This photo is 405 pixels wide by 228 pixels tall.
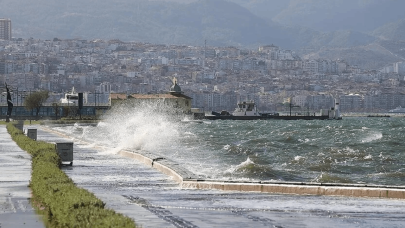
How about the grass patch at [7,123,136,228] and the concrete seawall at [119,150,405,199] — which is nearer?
the grass patch at [7,123,136,228]

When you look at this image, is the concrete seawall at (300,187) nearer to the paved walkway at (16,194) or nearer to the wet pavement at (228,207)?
the wet pavement at (228,207)

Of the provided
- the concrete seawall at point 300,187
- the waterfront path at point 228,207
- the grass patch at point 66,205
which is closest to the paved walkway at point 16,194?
the grass patch at point 66,205

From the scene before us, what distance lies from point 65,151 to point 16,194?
27.7 ft

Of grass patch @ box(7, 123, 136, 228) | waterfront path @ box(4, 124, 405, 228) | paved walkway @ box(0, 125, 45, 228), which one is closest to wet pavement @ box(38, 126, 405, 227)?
waterfront path @ box(4, 124, 405, 228)

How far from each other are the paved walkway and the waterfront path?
1.32 meters

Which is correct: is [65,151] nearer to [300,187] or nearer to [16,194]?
[16,194]

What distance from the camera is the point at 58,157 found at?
24.5 meters

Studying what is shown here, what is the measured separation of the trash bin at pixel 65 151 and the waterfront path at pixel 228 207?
4.14 meters

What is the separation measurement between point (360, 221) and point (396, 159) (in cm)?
2363

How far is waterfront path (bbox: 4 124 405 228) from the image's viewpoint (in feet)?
45.3

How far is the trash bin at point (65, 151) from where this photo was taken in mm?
25656

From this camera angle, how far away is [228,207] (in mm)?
15734

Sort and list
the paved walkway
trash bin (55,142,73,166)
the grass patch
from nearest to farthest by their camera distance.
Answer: the grass patch, the paved walkway, trash bin (55,142,73,166)

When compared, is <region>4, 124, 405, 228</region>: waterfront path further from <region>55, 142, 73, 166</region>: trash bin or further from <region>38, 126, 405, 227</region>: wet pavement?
<region>55, 142, 73, 166</region>: trash bin
